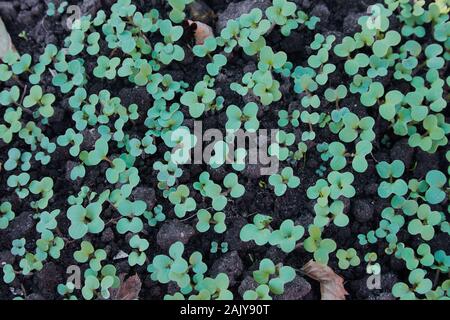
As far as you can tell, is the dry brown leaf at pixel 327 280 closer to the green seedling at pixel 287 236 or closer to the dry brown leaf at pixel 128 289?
the green seedling at pixel 287 236

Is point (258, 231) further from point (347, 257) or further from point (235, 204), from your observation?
point (347, 257)

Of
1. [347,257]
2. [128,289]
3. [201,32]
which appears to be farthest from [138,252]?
[201,32]

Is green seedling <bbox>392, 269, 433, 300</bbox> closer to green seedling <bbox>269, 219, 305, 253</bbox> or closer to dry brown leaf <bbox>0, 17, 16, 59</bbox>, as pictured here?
green seedling <bbox>269, 219, 305, 253</bbox>

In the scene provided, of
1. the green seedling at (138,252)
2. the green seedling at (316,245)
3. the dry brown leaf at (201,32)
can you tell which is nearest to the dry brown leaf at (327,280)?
the green seedling at (316,245)

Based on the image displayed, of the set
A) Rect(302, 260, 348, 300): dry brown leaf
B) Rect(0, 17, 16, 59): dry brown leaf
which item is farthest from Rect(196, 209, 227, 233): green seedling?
Rect(0, 17, 16, 59): dry brown leaf

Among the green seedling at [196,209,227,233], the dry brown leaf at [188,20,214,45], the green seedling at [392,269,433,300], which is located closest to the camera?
the green seedling at [392,269,433,300]
